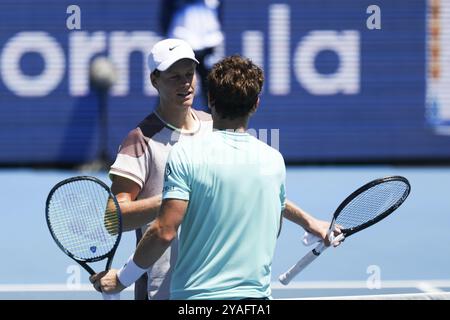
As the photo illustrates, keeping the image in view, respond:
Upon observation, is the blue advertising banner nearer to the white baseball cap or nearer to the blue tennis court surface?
the blue tennis court surface

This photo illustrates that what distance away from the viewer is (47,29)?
45.4 ft

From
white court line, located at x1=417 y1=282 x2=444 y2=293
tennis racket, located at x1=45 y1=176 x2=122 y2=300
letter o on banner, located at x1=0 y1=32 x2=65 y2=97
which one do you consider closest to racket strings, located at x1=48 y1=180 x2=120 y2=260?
tennis racket, located at x1=45 y1=176 x2=122 y2=300

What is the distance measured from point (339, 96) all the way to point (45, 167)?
401 centimetres

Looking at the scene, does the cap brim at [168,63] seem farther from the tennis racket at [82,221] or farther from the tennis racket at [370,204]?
the tennis racket at [370,204]

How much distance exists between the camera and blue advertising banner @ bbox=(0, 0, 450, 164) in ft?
45.4

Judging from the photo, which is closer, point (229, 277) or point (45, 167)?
point (229, 277)

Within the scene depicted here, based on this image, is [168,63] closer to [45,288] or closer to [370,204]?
[370,204]

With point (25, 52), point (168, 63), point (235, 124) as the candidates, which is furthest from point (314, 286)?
point (25, 52)

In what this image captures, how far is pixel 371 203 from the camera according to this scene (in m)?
4.71

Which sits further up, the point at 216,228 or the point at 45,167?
the point at 216,228

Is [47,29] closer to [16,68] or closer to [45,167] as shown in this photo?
[16,68]

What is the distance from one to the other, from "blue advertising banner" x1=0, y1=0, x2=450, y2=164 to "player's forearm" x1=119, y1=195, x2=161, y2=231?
9.45 m

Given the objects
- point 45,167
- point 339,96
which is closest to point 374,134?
point 339,96

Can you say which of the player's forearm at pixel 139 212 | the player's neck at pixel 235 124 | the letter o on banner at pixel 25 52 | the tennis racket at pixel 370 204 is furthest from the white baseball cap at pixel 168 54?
the letter o on banner at pixel 25 52
